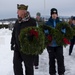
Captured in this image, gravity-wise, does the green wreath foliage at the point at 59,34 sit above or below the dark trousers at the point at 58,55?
above

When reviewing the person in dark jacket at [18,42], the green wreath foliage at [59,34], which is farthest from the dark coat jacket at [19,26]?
the green wreath foliage at [59,34]

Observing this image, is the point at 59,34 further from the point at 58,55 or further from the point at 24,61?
the point at 24,61

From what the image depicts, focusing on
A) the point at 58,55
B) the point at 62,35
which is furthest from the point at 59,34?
the point at 58,55

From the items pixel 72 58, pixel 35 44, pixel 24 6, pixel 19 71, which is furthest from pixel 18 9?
pixel 72 58

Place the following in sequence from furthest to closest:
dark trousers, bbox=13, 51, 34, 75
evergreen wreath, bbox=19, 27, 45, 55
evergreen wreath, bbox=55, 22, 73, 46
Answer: evergreen wreath, bbox=55, 22, 73, 46 → dark trousers, bbox=13, 51, 34, 75 → evergreen wreath, bbox=19, 27, 45, 55

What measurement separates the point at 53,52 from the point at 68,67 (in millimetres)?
1964

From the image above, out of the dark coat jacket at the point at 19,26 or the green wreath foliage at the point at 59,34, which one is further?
the green wreath foliage at the point at 59,34

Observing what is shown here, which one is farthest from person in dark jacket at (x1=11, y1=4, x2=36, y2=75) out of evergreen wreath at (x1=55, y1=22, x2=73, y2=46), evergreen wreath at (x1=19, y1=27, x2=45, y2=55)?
evergreen wreath at (x1=55, y1=22, x2=73, y2=46)

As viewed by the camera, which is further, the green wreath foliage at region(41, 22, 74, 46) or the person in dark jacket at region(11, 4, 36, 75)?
the green wreath foliage at region(41, 22, 74, 46)

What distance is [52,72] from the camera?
8242mm

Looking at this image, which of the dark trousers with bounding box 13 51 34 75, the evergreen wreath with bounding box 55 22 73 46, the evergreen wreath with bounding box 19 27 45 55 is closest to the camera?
the evergreen wreath with bounding box 19 27 45 55

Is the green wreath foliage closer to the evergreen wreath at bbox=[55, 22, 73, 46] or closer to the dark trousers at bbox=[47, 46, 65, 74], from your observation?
the evergreen wreath at bbox=[55, 22, 73, 46]

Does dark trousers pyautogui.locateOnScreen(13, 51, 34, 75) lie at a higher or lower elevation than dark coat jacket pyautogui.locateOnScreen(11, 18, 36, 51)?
lower

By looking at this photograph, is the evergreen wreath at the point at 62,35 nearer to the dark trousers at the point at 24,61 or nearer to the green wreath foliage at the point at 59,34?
the green wreath foliage at the point at 59,34
